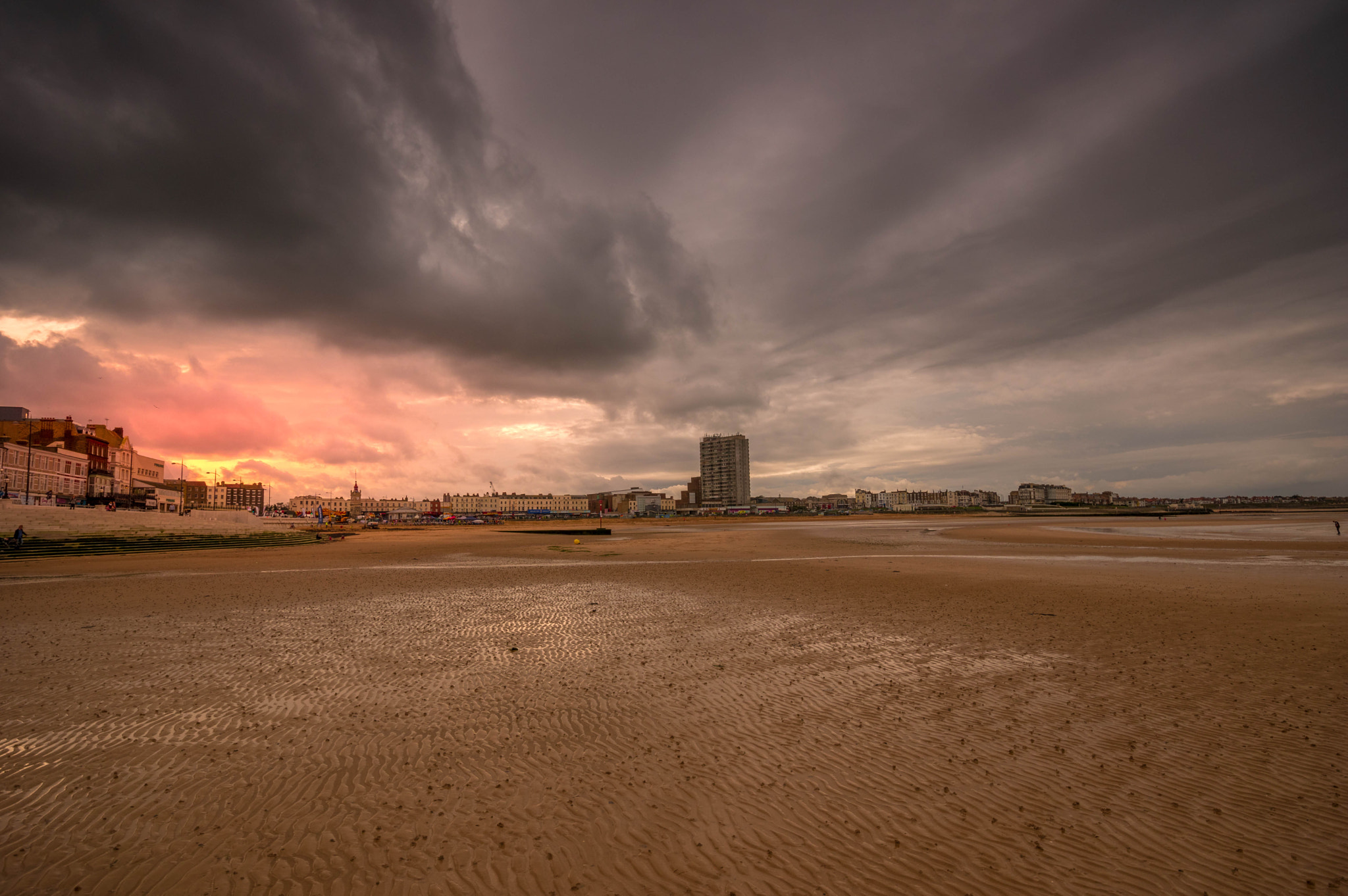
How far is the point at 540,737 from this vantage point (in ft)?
23.6

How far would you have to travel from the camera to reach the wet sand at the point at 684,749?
4562mm

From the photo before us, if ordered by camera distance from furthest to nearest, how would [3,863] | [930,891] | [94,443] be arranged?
[94,443], [3,863], [930,891]

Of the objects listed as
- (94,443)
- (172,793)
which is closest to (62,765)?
(172,793)

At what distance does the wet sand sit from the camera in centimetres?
456

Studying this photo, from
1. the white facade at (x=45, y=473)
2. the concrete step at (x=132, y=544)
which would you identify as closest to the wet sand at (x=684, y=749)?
the concrete step at (x=132, y=544)

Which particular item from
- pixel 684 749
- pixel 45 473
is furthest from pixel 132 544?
pixel 45 473

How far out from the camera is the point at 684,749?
6.81 metres

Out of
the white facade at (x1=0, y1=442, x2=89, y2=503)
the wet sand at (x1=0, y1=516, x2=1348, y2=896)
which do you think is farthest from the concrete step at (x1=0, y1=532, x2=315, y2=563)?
the white facade at (x1=0, y1=442, x2=89, y2=503)

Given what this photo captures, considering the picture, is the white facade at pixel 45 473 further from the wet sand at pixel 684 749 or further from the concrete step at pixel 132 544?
the wet sand at pixel 684 749

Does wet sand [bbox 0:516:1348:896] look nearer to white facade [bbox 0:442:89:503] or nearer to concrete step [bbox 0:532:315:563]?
concrete step [bbox 0:532:315:563]

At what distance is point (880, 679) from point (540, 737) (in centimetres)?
577

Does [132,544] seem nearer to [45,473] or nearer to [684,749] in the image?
[684,749]

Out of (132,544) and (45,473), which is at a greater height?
(45,473)

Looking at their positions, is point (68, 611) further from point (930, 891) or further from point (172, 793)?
point (930, 891)
